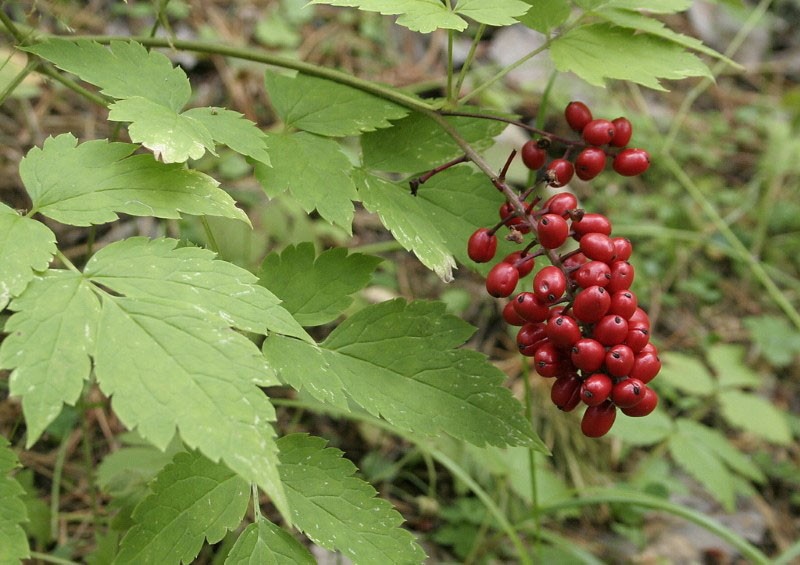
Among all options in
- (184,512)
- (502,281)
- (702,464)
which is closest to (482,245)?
(502,281)

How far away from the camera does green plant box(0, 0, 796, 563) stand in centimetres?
115

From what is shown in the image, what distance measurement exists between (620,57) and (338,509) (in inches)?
50.4

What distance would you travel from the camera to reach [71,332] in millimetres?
1183

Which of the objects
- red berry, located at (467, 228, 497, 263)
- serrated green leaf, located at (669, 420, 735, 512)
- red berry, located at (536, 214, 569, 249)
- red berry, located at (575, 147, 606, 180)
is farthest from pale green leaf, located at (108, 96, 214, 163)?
serrated green leaf, located at (669, 420, 735, 512)

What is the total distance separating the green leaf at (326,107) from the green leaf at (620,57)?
1.48ft

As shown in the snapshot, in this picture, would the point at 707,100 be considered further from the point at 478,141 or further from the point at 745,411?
the point at 478,141

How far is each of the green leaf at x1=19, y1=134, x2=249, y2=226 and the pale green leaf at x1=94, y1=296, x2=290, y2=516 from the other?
24 cm

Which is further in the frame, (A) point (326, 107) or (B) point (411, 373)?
(A) point (326, 107)

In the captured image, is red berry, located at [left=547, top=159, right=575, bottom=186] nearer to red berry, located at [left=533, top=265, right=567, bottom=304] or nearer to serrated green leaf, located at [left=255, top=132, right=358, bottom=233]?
red berry, located at [left=533, top=265, right=567, bottom=304]

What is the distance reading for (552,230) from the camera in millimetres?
1413

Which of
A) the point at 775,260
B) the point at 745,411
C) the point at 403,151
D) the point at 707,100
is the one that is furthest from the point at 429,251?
the point at 707,100

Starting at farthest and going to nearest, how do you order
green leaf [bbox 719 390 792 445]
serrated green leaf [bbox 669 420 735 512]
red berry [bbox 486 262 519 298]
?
green leaf [bbox 719 390 792 445]
serrated green leaf [bbox 669 420 735 512]
red berry [bbox 486 262 519 298]

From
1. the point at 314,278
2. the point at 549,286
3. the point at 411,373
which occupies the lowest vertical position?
the point at 411,373

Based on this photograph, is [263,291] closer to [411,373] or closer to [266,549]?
[411,373]
